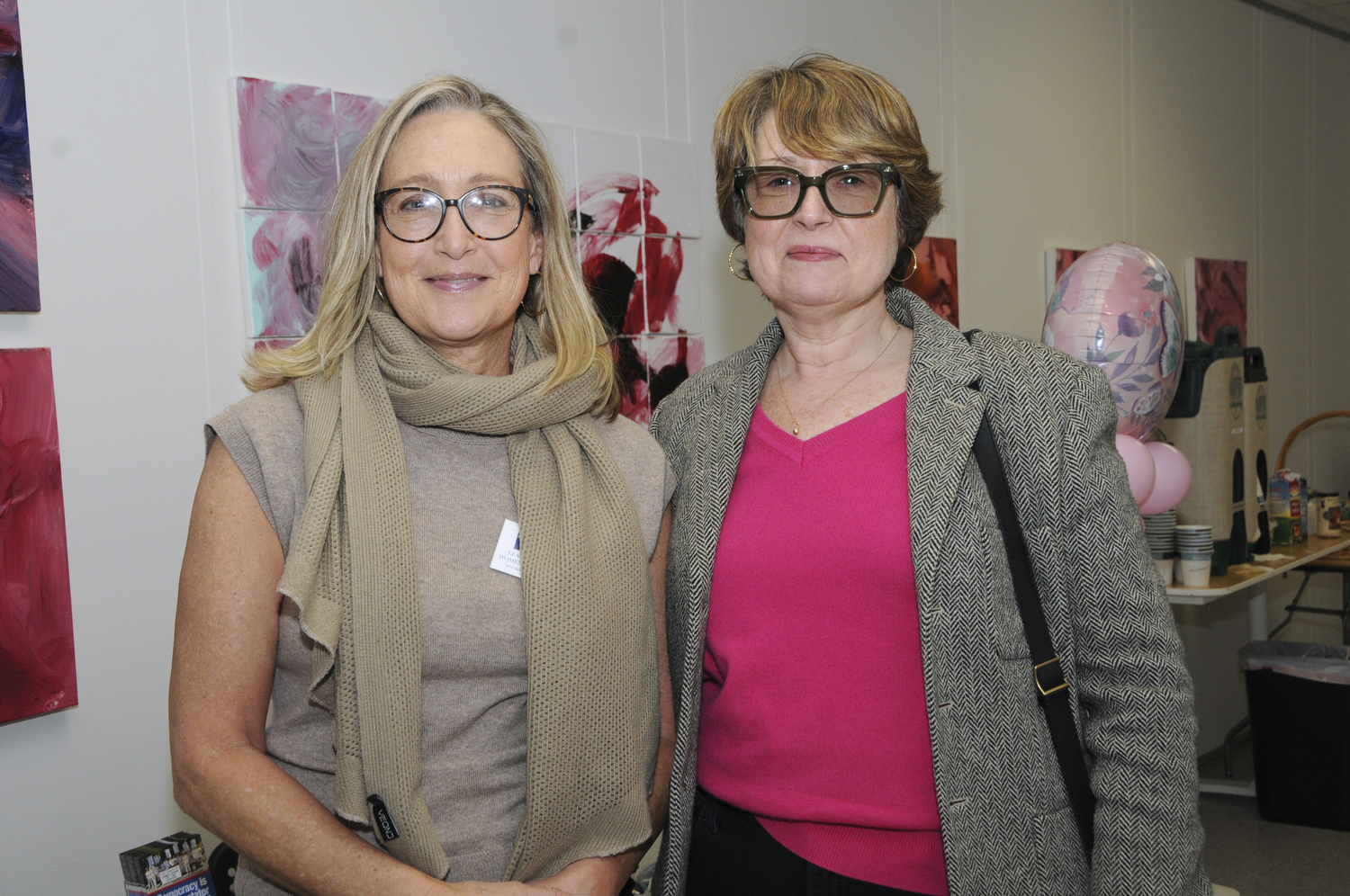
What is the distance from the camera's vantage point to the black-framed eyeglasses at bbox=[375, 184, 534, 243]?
1.51 metres

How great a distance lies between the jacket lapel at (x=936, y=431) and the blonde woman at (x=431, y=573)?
0.40 m

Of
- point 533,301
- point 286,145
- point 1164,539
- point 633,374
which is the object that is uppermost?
point 286,145

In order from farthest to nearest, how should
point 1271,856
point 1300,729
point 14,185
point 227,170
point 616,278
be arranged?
point 1300,729, point 1271,856, point 616,278, point 227,170, point 14,185

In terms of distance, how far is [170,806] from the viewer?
2057 millimetres

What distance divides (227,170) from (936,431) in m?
1.46

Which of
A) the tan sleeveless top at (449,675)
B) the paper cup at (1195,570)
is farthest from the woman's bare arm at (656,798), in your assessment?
the paper cup at (1195,570)

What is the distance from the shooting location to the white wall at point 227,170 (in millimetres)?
1898

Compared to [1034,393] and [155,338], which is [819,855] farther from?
[155,338]

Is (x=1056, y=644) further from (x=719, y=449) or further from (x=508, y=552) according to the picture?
(x=508, y=552)

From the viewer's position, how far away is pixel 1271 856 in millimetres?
4094

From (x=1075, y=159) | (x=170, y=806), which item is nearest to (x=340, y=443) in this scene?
(x=170, y=806)

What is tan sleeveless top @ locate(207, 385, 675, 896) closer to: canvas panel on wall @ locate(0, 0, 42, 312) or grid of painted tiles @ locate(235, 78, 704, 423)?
grid of painted tiles @ locate(235, 78, 704, 423)

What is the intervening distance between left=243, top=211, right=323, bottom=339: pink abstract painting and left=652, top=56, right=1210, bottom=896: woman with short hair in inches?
38.3

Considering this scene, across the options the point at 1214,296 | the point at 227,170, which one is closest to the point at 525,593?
the point at 227,170
